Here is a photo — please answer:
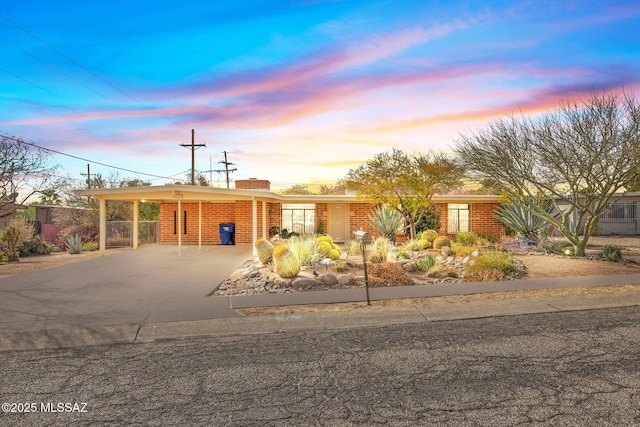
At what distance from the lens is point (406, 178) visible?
→ 18.2 meters

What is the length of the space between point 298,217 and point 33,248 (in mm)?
12586

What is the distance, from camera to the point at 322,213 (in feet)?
76.3

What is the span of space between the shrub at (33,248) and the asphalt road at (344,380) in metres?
13.7

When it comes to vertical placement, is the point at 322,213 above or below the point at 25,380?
above

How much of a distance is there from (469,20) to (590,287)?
7.01m

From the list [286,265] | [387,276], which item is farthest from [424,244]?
[286,265]

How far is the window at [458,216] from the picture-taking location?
23.4m

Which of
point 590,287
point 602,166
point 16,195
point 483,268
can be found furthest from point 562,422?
point 16,195

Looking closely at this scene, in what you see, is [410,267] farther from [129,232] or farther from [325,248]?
[129,232]

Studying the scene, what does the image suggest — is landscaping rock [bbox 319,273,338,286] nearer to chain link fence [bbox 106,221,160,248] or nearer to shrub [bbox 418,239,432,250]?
shrub [bbox 418,239,432,250]

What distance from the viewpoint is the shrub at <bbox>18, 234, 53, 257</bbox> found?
16.4 metres

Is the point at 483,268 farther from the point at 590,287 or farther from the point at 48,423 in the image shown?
the point at 48,423

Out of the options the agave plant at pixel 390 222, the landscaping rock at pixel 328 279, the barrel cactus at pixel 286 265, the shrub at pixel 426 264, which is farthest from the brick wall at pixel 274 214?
the landscaping rock at pixel 328 279

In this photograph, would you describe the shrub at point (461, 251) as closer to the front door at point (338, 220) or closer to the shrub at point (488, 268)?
the shrub at point (488, 268)
